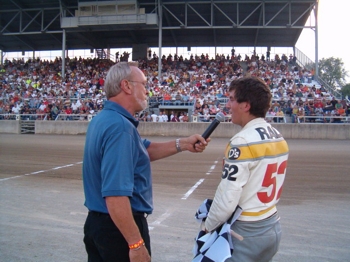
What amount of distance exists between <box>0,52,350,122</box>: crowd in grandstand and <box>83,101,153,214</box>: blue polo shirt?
22.4m

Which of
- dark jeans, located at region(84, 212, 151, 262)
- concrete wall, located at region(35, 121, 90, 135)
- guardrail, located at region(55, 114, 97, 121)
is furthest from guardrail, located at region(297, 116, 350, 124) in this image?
dark jeans, located at region(84, 212, 151, 262)

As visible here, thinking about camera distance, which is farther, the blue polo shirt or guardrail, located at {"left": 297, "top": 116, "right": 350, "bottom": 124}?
guardrail, located at {"left": 297, "top": 116, "right": 350, "bottom": 124}

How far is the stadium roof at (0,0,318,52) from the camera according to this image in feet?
107

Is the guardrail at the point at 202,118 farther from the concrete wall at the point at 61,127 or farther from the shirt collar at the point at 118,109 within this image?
the shirt collar at the point at 118,109

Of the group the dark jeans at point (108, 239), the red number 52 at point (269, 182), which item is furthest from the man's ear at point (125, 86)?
the red number 52 at point (269, 182)

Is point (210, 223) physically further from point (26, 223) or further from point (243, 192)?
point (26, 223)

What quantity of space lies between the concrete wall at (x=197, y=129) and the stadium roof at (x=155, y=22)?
1128 cm

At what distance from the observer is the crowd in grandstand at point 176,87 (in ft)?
83.8

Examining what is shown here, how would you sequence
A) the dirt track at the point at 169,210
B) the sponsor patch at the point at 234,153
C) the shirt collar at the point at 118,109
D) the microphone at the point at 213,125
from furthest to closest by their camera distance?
the dirt track at the point at 169,210 → the microphone at the point at 213,125 → the shirt collar at the point at 118,109 → the sponsor patch at the point at 234,153

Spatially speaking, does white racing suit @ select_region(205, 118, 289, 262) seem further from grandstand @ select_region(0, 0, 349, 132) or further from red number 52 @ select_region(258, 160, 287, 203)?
grandstand @ select_region(0, 0, 349, 132)

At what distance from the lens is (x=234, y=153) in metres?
2.38

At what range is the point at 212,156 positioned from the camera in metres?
14.5

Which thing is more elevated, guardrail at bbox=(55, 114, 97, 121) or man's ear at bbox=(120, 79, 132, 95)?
man's ear at bbox=(120, 79, 132, 95)

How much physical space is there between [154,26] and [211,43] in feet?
33.2
